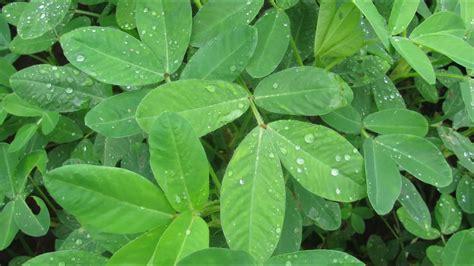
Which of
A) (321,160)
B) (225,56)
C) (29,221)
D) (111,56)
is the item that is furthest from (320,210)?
(29,221)

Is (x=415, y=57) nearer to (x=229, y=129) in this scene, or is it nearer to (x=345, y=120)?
(x=345, y=120)

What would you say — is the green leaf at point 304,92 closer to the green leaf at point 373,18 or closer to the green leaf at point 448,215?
the green leaf at point 373,18

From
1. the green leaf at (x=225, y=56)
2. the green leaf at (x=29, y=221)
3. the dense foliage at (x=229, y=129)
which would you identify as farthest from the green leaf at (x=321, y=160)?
the green leaf at (x=29, y=221)

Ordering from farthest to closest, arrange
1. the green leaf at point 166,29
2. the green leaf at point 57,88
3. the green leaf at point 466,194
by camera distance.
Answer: the green leaf at point 466,194 → the green leaf at point 57,88 → the green leaf at point 166,29

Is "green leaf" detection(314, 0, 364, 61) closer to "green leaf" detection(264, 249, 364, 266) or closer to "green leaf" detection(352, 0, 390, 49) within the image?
"green leaf" detection(352, 0, 390, 49)

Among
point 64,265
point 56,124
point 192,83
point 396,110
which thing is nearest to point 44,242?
point 56,124

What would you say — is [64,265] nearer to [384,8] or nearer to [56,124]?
[56,124]

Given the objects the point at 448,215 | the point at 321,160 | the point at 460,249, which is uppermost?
the point at 321,160
